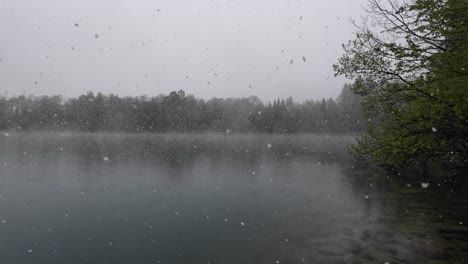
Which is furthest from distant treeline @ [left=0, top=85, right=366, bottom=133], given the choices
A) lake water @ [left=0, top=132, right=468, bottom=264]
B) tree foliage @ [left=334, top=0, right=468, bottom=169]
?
tree foliage @ [left=334, top=0, right=468, bottom=169]

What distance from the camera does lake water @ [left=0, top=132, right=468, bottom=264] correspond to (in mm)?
10945

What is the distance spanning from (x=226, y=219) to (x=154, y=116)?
121155 mm

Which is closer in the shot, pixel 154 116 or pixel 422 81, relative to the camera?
pixel 422 81

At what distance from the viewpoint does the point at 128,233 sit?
13398 millimetres

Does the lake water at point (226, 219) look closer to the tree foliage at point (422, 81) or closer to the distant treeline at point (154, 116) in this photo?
the tree foliage at point (422, 81)

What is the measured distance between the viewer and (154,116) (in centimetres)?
13212

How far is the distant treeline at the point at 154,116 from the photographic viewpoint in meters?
132

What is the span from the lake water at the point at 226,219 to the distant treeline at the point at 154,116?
10698cm

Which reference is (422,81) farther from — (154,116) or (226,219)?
(154,116)

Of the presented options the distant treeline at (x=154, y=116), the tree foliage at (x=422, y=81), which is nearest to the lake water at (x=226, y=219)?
the tree foliage at (x=422, y=81)

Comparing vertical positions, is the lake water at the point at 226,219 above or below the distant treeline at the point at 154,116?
below

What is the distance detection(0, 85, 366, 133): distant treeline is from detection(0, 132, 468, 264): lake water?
4212 inches

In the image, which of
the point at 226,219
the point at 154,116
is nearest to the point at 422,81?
the point at 226,219

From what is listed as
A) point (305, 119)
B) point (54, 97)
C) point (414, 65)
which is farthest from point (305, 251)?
point (54, 97)
